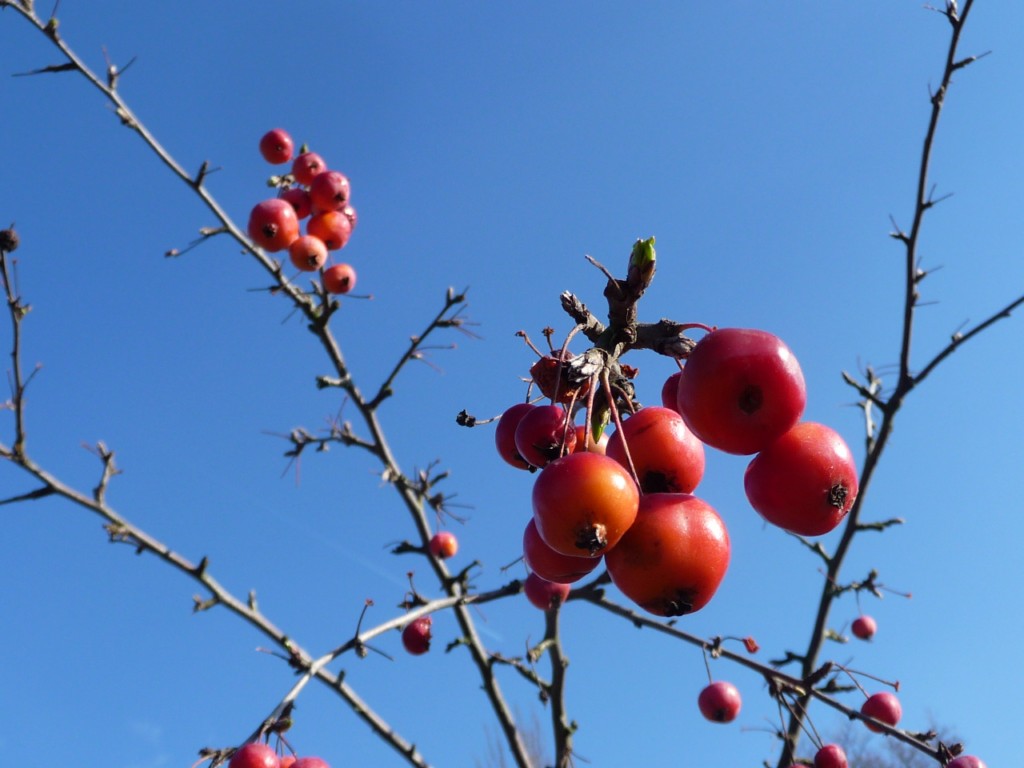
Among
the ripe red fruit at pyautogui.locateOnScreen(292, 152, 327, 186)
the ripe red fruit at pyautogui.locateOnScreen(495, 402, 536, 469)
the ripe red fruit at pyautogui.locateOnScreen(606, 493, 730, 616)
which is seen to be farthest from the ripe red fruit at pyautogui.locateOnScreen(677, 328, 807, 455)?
the ripe red fruit at pyautogui.locateOnScreen(292, 152, 327, 186)

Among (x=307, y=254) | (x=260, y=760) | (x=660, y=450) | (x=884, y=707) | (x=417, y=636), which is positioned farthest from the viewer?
(x=307, y=254)

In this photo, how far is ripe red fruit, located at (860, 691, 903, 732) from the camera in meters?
3.85

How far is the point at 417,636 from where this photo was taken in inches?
193

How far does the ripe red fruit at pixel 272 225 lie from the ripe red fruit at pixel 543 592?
3881mm

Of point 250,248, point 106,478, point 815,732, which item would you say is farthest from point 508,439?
point 250,248

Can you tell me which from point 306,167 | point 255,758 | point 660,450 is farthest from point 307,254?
point 660,450

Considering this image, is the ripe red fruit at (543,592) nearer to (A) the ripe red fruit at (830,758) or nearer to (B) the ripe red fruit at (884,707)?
(A) the ripe red fruit at (830,758)

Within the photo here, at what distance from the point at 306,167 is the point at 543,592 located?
5.09 m

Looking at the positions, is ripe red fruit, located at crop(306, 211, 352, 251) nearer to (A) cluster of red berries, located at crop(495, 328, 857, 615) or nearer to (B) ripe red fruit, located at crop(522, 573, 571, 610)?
(B) ripe red fruit, located at crop(522, 573, 571, 610)

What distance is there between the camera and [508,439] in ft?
5.82

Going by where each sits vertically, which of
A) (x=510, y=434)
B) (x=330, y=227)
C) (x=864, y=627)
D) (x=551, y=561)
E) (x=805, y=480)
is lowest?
(x=551, y=561)

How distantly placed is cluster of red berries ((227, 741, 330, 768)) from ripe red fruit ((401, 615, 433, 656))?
7.16 feet

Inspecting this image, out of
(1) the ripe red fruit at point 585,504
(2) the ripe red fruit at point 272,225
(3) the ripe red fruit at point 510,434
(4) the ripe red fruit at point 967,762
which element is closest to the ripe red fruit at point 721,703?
(4) the ripe red fruit at point 967,762

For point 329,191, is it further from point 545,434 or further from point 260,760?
point 545,434
